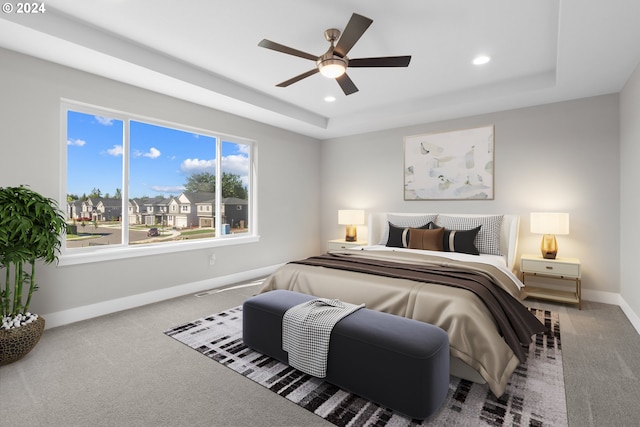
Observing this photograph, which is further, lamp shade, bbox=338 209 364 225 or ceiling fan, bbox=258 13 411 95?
lamp shade, bbox=338 209 364 225

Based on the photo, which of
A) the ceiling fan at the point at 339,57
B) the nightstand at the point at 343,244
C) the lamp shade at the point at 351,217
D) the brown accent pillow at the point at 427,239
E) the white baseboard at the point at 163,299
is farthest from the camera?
the lamp shade at the point at 351,217

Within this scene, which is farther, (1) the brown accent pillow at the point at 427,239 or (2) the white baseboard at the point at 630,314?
(1) the brown accent pillow at the point at 427,239

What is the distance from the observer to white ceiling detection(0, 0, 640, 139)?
7.97 ft

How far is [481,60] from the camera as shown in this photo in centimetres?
329

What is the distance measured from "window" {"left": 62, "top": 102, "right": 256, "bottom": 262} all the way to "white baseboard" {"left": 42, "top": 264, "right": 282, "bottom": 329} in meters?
0.55

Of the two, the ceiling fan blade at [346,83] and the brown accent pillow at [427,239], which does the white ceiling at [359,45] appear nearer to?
the ceiling fan blade at [346,83]

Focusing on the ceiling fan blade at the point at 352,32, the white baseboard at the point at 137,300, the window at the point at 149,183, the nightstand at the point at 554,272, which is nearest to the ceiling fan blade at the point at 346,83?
the ceiling fan blade at the point at 352,32

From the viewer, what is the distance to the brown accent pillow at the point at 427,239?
4.04 m

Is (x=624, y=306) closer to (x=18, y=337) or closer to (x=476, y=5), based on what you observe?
(x=476, y=5)

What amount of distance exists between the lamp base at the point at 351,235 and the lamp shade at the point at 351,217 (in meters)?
0.12

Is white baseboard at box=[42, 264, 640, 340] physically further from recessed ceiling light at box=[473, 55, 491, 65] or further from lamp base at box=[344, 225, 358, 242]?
recessed ceiling light at box=[473, 55, 491, 65]

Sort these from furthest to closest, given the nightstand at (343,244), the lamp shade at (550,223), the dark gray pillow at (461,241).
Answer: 1. the nightstand at (343,244)
2. the dark gray pillow at (461,241)
3. the lamp shade at (550,223)

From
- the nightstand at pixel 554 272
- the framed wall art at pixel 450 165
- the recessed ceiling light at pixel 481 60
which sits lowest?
the nightstand at pixel 554 272

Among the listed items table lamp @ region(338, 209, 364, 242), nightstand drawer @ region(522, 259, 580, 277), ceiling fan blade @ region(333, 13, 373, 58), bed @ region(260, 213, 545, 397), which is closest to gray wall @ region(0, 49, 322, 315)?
table lamp @ region(338, 209, 364, 242)
